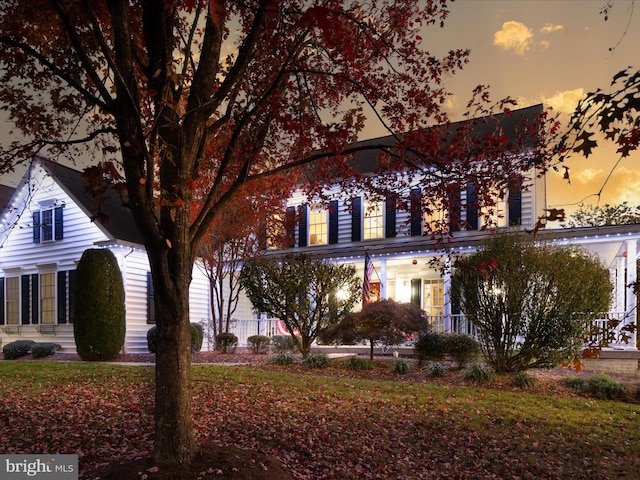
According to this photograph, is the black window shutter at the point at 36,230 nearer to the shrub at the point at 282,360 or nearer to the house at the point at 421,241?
the house at the point at 421,241

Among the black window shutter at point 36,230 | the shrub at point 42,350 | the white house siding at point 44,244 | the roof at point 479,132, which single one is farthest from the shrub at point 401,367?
the black window shutter at point 36,230

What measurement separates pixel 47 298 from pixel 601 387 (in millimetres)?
18172

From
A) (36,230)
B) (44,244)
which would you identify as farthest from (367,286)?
(36,230)

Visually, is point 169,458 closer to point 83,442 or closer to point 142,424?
point 83,442

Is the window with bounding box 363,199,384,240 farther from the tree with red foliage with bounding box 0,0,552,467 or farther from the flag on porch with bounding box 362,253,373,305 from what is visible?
the tree with red foliage with bounding box 0,0,552,467

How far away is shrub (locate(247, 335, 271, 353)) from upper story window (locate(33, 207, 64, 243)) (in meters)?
8.20

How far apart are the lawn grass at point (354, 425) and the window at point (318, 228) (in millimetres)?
11116

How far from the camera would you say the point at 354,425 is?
694 centimetres

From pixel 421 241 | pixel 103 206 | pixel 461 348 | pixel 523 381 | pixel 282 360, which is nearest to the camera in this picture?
pixel 523 381

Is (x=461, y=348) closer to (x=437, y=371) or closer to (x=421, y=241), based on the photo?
(x=437, y=371)

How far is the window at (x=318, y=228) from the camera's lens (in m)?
20.9

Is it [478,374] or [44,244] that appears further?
[44,244]

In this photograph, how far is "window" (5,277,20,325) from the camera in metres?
19.8

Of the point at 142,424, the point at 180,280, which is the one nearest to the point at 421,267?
the point at 142,424
